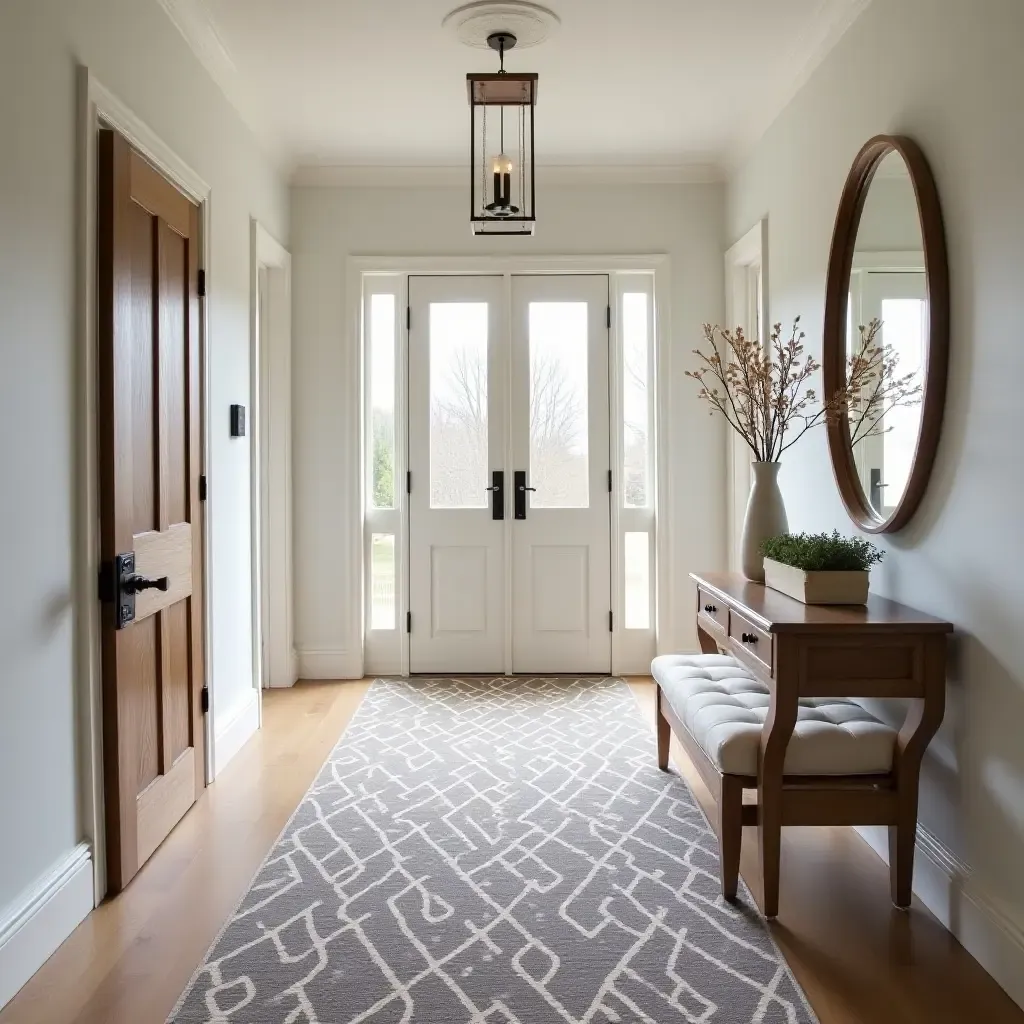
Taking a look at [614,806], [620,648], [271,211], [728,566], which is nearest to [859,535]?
[614,806]

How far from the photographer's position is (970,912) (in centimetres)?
218

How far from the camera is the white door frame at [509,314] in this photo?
4.82 meters

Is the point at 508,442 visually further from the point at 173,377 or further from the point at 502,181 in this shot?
the point at 173,377

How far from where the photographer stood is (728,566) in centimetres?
480

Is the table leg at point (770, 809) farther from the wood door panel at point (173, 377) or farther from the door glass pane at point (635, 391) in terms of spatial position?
the door glass pane at point (635, 391)

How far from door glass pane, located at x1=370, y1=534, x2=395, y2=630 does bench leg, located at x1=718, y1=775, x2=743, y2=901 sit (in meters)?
2.89

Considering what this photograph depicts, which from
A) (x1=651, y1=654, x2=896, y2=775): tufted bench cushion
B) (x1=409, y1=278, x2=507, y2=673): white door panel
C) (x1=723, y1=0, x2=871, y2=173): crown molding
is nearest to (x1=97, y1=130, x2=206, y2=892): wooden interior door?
(x1=651, y1=654, x2=896, y2=775): tufted bench cushion

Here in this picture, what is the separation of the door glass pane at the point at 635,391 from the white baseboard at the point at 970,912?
8.97 feet

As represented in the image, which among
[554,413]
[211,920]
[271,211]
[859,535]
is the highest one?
[271,211]

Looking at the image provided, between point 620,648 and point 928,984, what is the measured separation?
9.77ft

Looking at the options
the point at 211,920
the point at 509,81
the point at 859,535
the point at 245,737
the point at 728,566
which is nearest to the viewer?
the point at 211,920

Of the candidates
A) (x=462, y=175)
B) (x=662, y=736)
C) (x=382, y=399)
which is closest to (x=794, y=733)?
(x=662, y=736)

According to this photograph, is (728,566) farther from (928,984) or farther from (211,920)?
(211,920)

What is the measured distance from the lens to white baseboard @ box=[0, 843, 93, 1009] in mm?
1972
